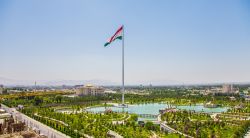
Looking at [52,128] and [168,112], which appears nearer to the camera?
[52,128]

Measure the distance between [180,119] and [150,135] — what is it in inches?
468

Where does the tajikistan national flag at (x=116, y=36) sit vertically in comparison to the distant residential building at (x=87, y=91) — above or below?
above

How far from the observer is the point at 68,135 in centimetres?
2820

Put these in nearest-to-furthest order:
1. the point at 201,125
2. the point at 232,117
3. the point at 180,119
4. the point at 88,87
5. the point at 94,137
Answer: the point at 94,137
the point at 201,125
the point at 180,119
the point at 232,117
the point at 88,87

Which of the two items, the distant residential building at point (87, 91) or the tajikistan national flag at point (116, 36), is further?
the distant residential building at point (87, 91)

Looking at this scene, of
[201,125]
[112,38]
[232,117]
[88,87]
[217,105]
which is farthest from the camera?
[88,87]

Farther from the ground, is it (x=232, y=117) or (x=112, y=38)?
(x=112, y=38)

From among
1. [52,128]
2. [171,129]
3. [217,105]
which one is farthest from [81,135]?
[217,105]

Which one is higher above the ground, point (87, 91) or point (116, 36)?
point (116, 36)

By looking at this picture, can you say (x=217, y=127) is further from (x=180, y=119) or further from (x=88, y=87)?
(x=88, y=87)

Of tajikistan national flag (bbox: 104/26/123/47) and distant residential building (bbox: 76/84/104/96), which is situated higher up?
tajikistan national flag (bbox: 104/26/123/47)

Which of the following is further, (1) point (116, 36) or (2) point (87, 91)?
(2) point (87, 91)

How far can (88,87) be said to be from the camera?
87312 mm

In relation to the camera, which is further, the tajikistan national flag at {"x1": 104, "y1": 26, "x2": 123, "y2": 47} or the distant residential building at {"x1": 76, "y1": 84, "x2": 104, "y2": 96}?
the distant residential building at {"x1": 76, "y1": 84, "x2": 104, "y2": 96}
